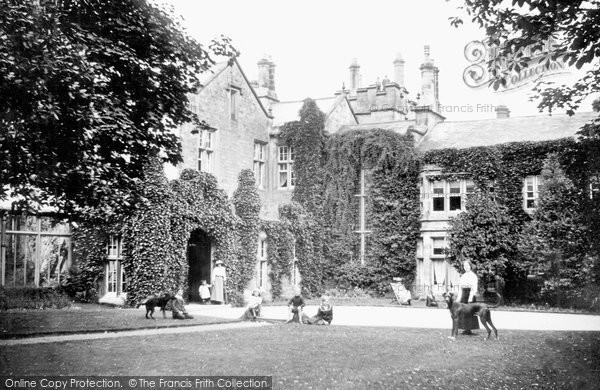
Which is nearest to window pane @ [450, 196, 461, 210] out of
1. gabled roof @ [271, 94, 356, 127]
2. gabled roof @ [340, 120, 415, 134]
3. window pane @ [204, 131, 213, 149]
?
gabled roof @ [340, 120, 415, 134]

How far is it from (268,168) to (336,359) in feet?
77.5

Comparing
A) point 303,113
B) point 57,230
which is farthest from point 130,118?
point 303,113

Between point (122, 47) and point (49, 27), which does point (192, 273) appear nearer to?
point (122, 47)

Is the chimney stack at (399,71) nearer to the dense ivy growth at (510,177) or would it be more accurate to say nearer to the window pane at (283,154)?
the window pane at (283,154)

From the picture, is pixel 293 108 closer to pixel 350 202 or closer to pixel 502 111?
pixel 350 202

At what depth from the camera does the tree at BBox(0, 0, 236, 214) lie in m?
12.0

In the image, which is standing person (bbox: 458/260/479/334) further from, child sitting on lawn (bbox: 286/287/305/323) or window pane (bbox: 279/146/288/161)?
window pane (bbox: 279/146/288/161)

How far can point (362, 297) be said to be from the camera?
33594 millimetres

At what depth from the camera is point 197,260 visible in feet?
95.3

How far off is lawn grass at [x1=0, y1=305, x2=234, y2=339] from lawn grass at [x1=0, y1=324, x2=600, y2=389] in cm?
178

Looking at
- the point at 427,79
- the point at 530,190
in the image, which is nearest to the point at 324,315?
the point at 530,190

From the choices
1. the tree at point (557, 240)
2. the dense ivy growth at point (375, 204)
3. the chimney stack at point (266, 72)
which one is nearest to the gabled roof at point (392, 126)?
the dense ivy growth at point (375, 204)

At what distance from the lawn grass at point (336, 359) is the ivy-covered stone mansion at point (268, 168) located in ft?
35.6

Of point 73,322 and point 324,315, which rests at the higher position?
point 73,322
